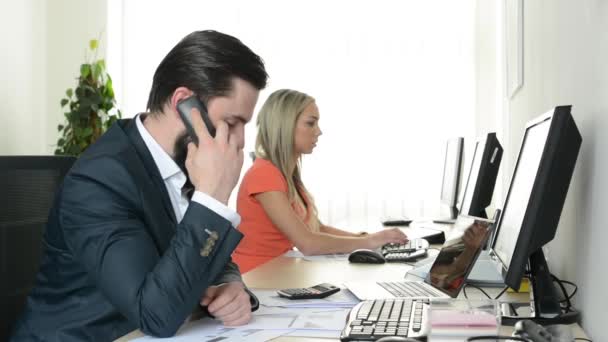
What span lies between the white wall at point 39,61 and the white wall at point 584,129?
283cm

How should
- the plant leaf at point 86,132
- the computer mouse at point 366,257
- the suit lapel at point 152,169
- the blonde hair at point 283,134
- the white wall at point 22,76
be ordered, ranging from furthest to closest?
the plant leaf at point 86,132 < the white wall at point 22,76 < the blonde hair at point 283,134 < the computer mouse at point 366,257 < the suit lapel at point 152,169

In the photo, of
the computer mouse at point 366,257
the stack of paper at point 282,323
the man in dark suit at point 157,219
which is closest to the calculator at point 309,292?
the stack of paper at point 282,323

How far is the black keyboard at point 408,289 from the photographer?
1547mm

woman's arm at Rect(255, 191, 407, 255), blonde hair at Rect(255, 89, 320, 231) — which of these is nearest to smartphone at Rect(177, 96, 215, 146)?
woman's arm at Rect(255, 191, 407, 255)

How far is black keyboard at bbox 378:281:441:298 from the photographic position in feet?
5.08

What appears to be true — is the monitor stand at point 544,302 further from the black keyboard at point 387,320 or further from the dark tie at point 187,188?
the dark tie at point 187,188

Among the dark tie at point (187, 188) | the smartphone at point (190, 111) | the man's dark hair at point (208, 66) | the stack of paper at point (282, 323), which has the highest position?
the man's dark hair at point (208, 66)

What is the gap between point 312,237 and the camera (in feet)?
8.04

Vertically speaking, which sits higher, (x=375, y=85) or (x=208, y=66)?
(x=375, y=85)

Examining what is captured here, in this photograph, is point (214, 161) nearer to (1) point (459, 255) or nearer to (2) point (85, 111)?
(1) point (459, 255)

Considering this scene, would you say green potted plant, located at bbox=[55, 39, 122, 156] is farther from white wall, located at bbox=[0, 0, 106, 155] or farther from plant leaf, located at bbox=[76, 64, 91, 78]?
white wall, located at bbox=[0, 0, 106, 155]

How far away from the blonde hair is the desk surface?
50cm

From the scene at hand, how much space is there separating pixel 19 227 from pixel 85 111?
2.30 metres

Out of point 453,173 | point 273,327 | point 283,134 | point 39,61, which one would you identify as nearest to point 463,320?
point 273,327
